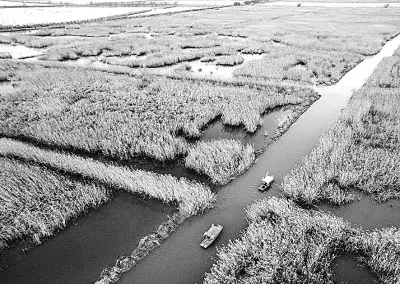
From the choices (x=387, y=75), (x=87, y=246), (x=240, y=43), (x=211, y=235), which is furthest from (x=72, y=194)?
(x=240, y=43)

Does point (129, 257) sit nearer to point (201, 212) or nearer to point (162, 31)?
point (201, 212)

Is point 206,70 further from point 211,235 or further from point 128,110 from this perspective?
point 211,235

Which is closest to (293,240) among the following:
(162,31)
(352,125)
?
(352,125)

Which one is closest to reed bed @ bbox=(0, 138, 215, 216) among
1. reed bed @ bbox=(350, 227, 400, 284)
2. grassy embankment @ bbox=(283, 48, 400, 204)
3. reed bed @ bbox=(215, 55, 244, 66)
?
grassy embankment @ bbox=(283, 48, 400, 204)

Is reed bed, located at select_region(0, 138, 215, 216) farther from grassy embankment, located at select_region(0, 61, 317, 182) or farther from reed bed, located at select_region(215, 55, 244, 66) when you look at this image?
reed bed, located at select_region(215, 55, 244, 66)

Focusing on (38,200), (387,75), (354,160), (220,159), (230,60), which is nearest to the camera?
(38,200)

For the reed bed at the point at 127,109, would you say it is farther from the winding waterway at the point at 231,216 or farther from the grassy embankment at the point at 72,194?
the winding waterway at the point at 231,216

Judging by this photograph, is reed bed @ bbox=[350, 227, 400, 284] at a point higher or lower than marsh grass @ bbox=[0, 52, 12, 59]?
lower
